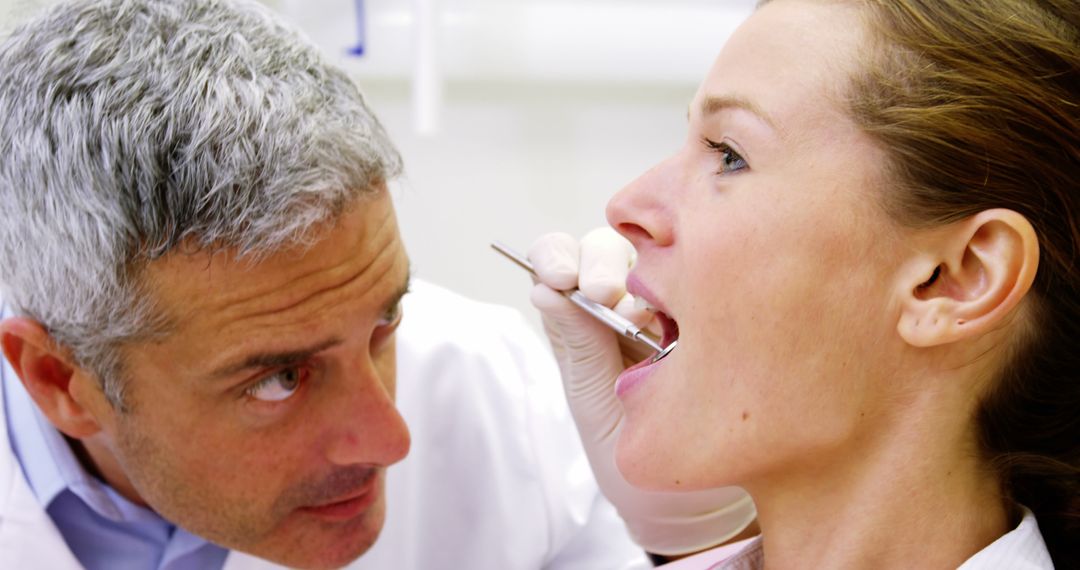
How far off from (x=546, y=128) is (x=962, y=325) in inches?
51.8

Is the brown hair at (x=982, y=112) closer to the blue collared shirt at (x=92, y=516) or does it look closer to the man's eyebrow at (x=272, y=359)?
the man's eyebrow at (x=272, y=359)

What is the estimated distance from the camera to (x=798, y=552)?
908 millimetres

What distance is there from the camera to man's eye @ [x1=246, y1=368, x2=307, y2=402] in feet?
3.61

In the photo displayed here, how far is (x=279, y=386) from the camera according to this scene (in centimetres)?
111

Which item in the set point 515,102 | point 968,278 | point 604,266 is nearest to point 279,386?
point 604,266

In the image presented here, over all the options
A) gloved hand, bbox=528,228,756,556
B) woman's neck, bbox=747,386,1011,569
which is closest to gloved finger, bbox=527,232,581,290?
Result: gloved hand, bbox=528,228,756,556

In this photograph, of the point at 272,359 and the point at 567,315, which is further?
the point at 567,315

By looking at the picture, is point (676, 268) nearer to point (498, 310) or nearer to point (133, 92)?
point (133, 92)

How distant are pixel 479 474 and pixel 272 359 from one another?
17.3 inches

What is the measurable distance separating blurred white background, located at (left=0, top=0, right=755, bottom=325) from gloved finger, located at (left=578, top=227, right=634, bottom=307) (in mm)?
651

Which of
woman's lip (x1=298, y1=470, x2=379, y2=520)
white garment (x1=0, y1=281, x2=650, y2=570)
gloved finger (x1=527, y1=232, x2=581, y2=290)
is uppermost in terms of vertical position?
gloved finger (x1=527, y1=232, x2=581, y2=290)

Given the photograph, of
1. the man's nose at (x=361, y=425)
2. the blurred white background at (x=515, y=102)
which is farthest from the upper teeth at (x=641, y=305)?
the blurred white background at (x=515, y=102)

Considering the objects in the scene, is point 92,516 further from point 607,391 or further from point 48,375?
point 607,391

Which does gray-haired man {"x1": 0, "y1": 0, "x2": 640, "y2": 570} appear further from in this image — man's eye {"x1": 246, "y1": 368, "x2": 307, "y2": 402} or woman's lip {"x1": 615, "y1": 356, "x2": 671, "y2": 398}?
woman's lip {"x1": 615, "y1": 356, "x2": 671, "y2": 398}
